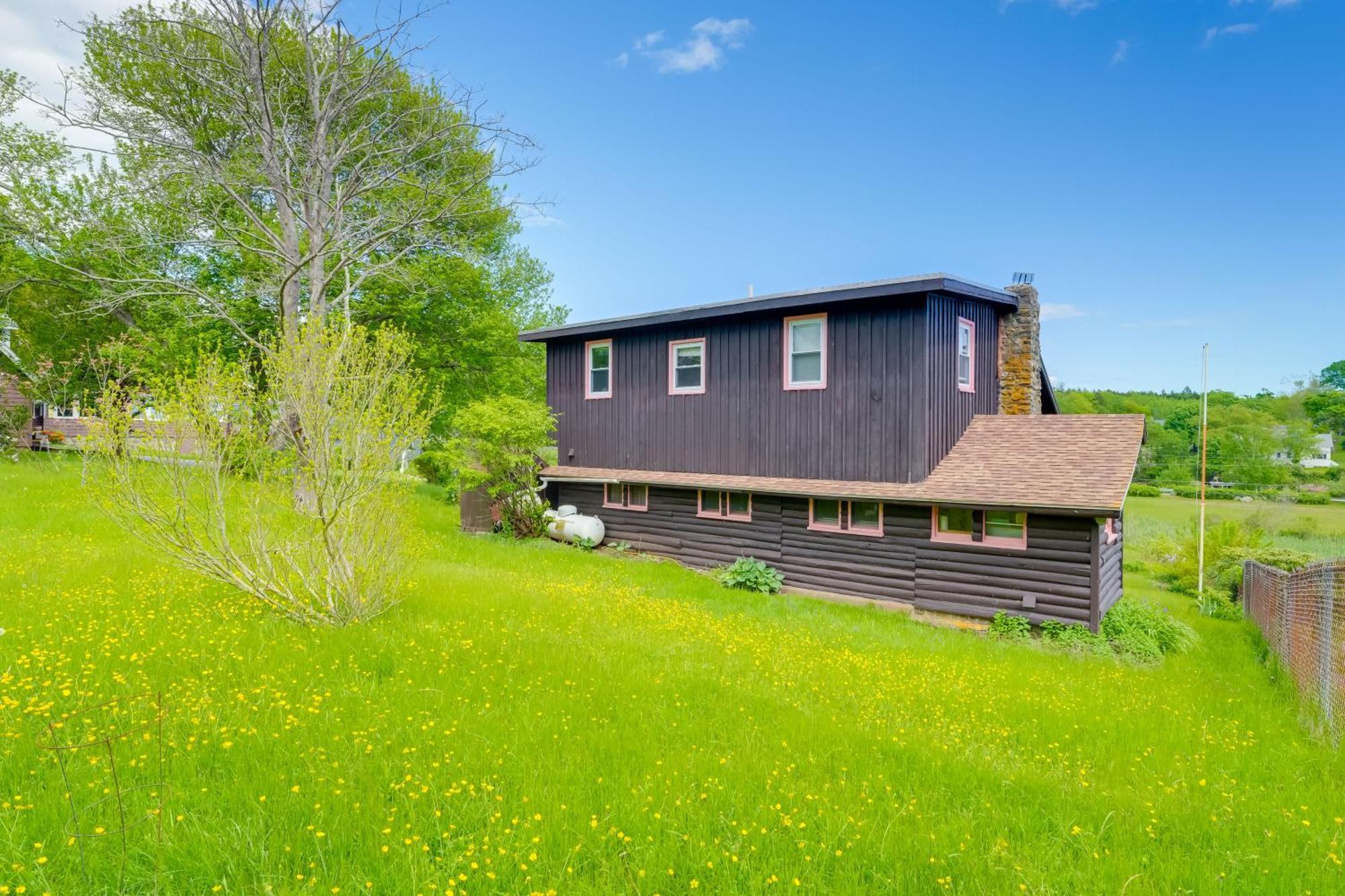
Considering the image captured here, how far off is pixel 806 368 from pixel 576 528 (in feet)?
22.8

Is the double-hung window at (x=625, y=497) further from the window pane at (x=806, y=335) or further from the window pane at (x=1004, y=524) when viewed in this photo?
the window pane at (x=1004, y=524)

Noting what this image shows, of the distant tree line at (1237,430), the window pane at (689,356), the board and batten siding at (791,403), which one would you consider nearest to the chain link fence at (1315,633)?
the board and batten siding at (791,403)

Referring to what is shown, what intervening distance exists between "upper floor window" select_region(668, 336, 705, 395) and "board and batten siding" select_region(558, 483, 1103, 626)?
8.03ft

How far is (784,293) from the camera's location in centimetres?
1306

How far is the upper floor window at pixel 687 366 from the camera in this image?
580 inches

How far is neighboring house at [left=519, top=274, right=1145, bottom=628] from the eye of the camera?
35.6ft

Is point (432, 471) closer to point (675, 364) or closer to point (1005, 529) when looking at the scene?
point (675, 364)

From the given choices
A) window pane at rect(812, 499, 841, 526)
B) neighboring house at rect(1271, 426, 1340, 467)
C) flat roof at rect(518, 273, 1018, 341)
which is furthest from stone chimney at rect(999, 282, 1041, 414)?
neighboring house at rect(1271, 426, 1340, 467)

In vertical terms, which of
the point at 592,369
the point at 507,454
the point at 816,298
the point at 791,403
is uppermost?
the point at 816,298

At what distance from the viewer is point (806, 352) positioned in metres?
13.2

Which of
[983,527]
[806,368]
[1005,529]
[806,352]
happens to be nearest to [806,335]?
[806,352]

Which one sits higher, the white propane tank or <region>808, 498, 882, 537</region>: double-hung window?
<region>808, 498, 882, 537</region>: double-hung window

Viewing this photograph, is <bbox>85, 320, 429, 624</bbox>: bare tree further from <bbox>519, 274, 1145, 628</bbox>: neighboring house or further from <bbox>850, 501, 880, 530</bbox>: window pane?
<bbox>850, 501, 880, 530</bbox>: window pane

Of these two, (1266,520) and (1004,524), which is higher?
(1004,524)
